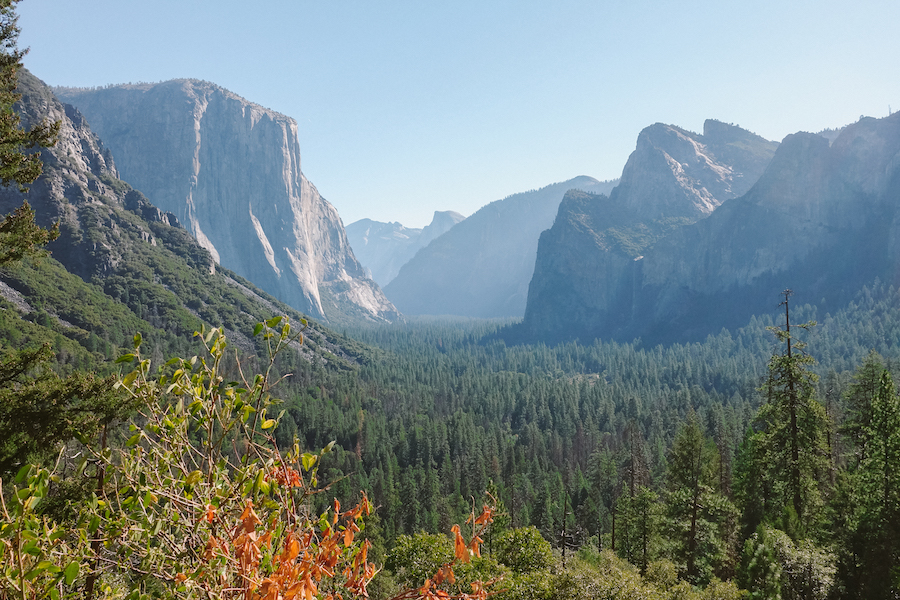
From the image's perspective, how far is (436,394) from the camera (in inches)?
4240

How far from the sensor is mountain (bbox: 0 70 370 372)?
287 ft

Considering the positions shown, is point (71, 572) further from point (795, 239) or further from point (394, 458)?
point (795, 239)

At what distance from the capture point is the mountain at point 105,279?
87.6 m

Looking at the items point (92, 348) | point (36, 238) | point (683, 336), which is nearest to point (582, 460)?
point (36, 238)

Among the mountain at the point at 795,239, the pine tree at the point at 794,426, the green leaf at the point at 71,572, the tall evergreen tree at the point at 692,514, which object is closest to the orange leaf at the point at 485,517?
the green leaf at the point at 71,572

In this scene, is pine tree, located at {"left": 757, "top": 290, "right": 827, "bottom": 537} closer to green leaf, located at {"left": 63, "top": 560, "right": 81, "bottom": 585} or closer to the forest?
the forest

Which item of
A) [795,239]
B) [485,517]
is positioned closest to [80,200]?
Answer: [485,517]

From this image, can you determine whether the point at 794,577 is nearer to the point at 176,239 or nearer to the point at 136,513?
the point at 136,513

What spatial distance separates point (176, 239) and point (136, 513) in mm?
168827

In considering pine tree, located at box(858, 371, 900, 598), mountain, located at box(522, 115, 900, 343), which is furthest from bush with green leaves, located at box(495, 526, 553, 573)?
mountain, located at box(522, 115, 900, 343)

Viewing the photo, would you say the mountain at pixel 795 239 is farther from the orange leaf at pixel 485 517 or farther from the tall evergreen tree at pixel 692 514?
the orange leaf at pixel 485 517

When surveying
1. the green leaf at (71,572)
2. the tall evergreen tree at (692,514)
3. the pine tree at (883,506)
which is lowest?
the tall evergreen tree at (692,514)

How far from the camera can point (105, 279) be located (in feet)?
375

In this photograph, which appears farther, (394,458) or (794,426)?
(394,458)
